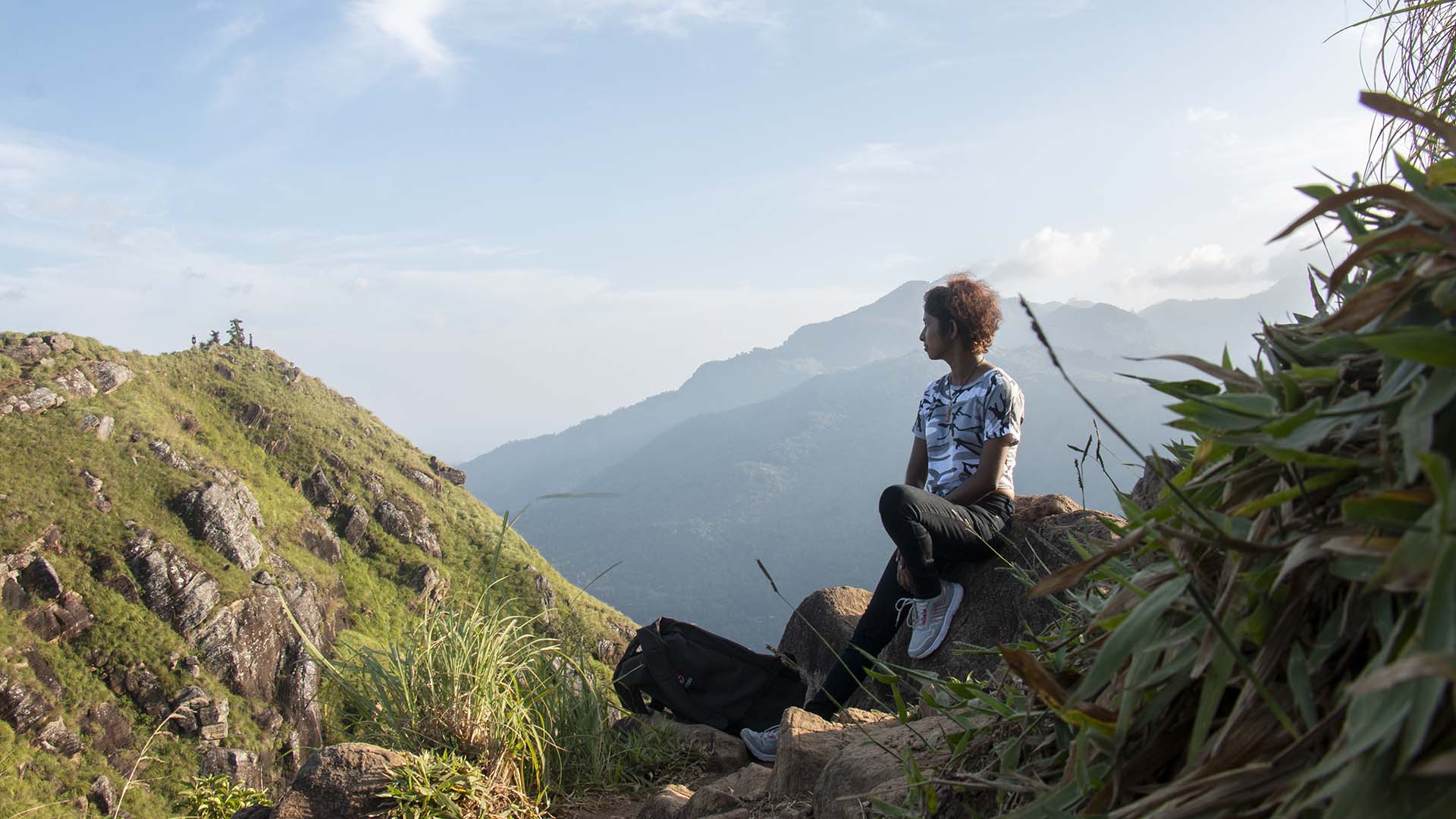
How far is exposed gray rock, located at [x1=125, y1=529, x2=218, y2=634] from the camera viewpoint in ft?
152

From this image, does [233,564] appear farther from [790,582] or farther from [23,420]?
[790,582]

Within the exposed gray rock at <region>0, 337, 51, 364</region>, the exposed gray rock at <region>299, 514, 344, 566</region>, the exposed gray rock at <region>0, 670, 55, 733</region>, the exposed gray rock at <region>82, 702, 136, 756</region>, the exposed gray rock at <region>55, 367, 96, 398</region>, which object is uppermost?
the exposed gray rock at <region>0, 337, 51, 364</region>

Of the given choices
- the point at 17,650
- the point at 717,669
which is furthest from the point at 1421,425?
the point at 17,650

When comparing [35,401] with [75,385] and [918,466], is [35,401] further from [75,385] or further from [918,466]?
[918,466]

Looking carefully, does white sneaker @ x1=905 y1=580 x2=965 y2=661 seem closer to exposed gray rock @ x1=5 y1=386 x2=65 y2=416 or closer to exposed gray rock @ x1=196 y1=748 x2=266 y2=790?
exposed gray rock @ x1=196 y1=748 x2=266 y2=790

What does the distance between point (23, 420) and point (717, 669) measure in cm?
6065

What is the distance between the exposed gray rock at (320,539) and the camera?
55.6 meters

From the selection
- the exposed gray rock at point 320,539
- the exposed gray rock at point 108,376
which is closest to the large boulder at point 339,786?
the exposed gray rock at point 320,539

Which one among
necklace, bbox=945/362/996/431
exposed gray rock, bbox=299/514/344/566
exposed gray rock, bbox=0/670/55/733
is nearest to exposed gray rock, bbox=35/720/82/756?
exposed gray rock, bbox=0/670/55/733

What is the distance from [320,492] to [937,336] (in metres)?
61.7

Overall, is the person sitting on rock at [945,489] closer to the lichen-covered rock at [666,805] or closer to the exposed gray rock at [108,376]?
the lichen-covered rock at [666,805]

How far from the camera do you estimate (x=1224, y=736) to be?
788mm

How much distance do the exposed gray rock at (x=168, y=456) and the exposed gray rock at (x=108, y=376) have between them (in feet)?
21.8

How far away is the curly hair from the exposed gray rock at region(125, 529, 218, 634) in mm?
51748
